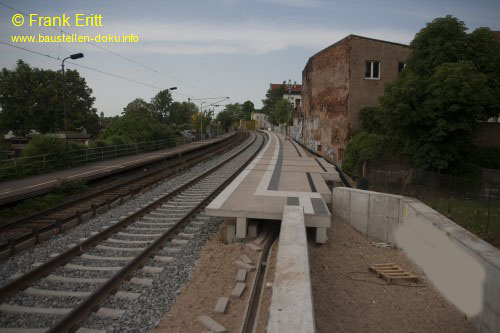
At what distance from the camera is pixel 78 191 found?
15992 millimetres

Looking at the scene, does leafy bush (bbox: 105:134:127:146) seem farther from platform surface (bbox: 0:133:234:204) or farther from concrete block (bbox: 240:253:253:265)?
concrete block (bbox: 240:253:253:265)

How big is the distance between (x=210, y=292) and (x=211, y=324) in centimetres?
115

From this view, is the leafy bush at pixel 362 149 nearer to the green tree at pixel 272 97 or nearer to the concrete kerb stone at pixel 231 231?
the concrete kerb stone at pixel 231 231

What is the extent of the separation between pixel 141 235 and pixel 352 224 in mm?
6382

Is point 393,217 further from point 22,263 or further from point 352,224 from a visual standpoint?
point 22,263

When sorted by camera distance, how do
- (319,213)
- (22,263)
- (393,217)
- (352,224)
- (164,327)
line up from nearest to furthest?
(164,327)
(22,263)
(319,213)
(393,217)
(352,224)

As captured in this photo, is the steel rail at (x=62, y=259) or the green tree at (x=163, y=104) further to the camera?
the green tree at (x=163, y=104)

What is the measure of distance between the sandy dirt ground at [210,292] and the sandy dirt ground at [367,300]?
1307mm

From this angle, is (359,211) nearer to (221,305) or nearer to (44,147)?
(221,305)

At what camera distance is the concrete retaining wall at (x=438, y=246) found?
5832 millimetres

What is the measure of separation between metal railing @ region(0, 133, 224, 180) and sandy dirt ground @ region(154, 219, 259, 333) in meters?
13.8

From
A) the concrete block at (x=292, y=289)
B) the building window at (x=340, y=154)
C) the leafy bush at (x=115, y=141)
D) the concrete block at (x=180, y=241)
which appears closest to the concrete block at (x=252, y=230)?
the concrete block at (x=180, y=241)

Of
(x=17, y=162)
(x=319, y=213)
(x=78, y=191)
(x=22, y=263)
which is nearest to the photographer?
(x=22, y=263)

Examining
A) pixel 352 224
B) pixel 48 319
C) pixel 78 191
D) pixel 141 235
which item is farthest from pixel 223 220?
pixel 78 191
